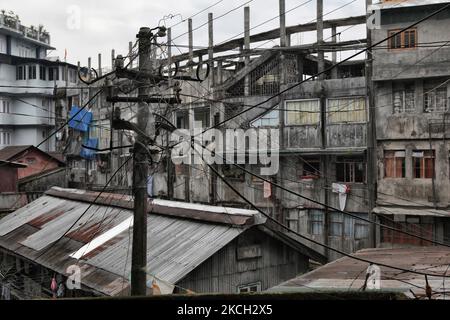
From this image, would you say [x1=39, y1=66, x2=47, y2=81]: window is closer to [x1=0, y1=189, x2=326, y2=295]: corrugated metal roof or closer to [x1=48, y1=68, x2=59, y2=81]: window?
[x1=48, y1=68, x2=59, y2=81]: window

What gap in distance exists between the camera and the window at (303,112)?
1170 inches

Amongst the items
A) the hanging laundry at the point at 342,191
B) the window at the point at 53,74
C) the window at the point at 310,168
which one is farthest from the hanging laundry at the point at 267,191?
the window at the point at 53,74

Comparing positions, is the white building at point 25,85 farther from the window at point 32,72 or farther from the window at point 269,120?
the window at point 269,120

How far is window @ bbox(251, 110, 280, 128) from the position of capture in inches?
1228

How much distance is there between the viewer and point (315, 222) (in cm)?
3052

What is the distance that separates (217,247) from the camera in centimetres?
1538

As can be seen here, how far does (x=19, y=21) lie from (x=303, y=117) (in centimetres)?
4167

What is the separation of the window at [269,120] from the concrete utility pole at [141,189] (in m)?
21.3

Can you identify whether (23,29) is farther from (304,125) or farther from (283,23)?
(304,125)

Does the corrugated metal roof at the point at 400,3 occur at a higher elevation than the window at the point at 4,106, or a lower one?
higher

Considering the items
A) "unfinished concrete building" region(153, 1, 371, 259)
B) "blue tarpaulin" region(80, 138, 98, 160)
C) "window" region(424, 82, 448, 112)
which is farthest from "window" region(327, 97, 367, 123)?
"blue tarpaulin" region(80, 138, 98, 160)

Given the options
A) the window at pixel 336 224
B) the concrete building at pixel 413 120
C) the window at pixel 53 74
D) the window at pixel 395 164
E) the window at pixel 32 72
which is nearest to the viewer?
the concrete building at pixel 413 120

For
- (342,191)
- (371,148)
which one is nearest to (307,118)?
(371,148)
